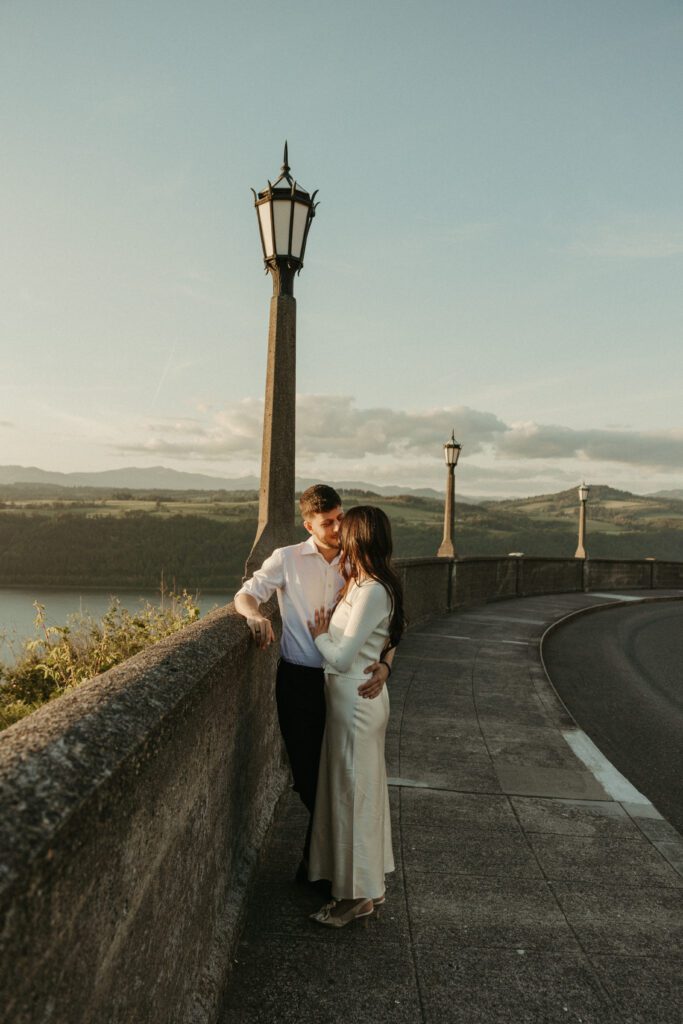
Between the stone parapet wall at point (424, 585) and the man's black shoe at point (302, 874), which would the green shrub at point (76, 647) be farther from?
the man's black shoe at point (302, 874)

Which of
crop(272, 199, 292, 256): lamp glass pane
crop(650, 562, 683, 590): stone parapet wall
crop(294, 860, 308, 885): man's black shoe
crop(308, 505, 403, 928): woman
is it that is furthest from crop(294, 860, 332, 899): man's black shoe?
crop(650, 562, 683, 590): stone parapet wall

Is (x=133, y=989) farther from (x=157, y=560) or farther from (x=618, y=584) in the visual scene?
(x=157, y=560)

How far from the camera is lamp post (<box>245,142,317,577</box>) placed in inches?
269

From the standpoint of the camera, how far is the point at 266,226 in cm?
692

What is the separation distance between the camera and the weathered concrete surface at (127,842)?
1353mm

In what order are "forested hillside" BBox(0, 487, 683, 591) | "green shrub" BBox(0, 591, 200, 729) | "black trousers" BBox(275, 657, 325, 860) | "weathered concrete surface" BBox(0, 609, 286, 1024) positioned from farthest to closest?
"forested hillside" BBox(0, 487, 683, 591) → "green shrub" BBox(0, 591, 200, 729) → "black trousers" BBox(275, 657, 325, 860) → "weathered concrete surface" BBox(0, 609, 286, 1024)

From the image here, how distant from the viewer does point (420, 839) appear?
487cm

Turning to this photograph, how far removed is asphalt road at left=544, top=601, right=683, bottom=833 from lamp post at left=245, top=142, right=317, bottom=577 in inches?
150

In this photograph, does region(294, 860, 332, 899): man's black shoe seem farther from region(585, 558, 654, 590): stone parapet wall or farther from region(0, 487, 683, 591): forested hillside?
region(0, 487, 683, 591): forested hillside

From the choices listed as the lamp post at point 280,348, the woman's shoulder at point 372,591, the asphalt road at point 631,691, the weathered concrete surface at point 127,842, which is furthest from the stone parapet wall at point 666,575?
the weathered concrete surface at point 127,842

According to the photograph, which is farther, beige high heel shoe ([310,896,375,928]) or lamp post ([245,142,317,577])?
lamp post ([245,142,317,577])

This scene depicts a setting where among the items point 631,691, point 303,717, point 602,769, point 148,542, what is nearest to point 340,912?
point 303,717

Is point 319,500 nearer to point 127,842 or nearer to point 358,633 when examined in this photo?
point 358,633

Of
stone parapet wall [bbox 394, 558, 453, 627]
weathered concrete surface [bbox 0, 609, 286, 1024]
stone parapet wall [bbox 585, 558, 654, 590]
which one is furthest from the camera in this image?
stone parapet wall [bbox 585, 558, 654, 590]
